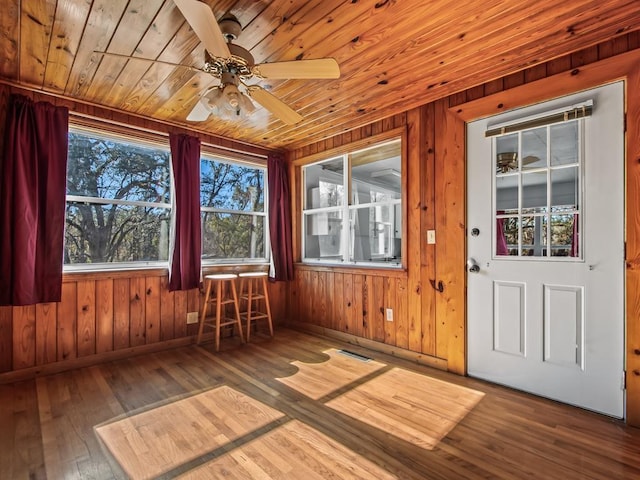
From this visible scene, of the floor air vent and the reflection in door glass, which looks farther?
the floor air vent

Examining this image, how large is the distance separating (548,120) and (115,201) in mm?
3713

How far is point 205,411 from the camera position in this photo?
2.10m

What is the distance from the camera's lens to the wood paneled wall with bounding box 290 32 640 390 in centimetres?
195

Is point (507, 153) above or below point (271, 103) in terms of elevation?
below

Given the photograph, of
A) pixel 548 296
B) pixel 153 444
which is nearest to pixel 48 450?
pixel 153 444

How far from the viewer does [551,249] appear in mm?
2273

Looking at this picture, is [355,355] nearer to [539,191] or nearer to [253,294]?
[253,294]

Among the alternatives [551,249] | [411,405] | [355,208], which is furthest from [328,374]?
[551,249]

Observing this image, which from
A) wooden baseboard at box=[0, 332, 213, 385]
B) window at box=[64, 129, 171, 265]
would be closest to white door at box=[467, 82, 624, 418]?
wooden baseboard at box=[0, 332, 213, 385]

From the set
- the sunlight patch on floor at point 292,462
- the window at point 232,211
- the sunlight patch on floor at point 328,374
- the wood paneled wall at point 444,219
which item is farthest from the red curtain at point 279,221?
the sunlight patch on floor at point 292,462

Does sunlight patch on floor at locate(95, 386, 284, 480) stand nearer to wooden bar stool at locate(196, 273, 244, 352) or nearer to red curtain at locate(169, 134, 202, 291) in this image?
wooden bar stool at locate(196, 273, 244, 352)

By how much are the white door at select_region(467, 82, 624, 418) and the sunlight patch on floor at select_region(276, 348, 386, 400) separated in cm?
90

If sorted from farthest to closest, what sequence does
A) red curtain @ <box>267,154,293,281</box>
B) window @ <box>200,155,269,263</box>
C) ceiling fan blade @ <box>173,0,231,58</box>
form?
red curtain @ <box>267,154,293,281</box>
window @ <box>200,155,269,263</box>
ceiling fan blade @ <box>173,0,231,58</box>

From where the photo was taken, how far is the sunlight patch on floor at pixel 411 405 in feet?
6.24
